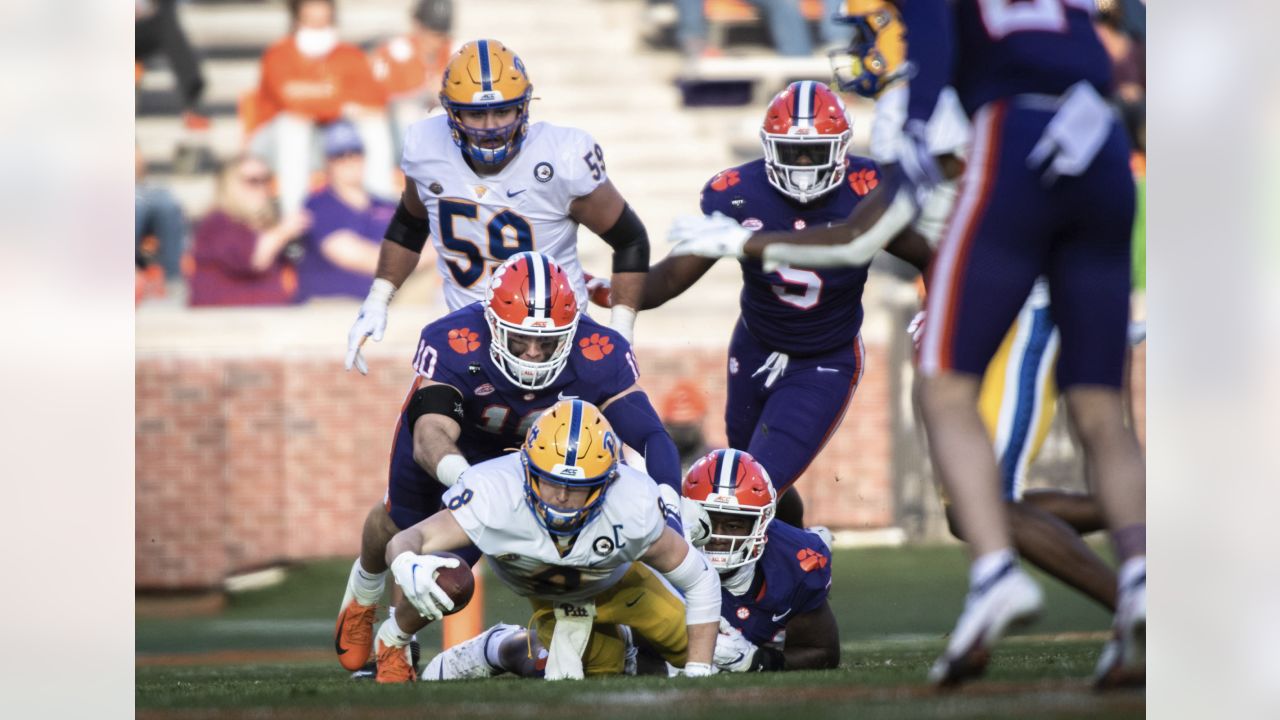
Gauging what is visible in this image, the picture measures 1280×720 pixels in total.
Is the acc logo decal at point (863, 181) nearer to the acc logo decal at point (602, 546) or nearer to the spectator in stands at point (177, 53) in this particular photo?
the acc logo decal at point (602, 546)

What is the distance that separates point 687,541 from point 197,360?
4225 millimetres

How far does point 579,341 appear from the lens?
4.24 metres

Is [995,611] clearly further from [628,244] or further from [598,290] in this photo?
[598,290]

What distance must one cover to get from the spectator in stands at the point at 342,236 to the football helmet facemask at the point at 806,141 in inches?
151

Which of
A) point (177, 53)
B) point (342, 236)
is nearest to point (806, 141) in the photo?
point (342, 236)

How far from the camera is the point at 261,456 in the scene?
754 cm

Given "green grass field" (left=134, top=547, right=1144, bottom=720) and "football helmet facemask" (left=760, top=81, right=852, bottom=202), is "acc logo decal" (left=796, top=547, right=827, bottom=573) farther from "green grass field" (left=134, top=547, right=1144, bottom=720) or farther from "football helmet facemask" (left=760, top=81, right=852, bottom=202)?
"football helmet facemask" (left=760, top=81, right=852, bottom=202)

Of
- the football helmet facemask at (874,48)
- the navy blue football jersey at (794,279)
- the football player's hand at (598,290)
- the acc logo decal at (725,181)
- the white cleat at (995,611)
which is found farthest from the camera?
the football player's hand at (598,290)

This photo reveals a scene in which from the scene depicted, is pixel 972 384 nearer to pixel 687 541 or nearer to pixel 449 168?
pixel 687 541

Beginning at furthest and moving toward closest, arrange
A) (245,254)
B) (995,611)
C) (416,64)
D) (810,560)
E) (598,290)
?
1. (416,64)
2. (245,254)
3. (598,290)
4. (810,560)
5. (995,611)

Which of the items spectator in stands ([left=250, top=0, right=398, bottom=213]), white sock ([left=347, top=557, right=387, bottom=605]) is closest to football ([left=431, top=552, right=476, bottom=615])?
white sock ([left=347, top=557, right=387, bottom=605])

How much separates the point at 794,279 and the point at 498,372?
924mm

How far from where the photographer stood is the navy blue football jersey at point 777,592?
169 inches

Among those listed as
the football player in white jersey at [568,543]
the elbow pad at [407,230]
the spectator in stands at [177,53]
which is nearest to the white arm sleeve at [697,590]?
the football player in white jersey at [568,543]
